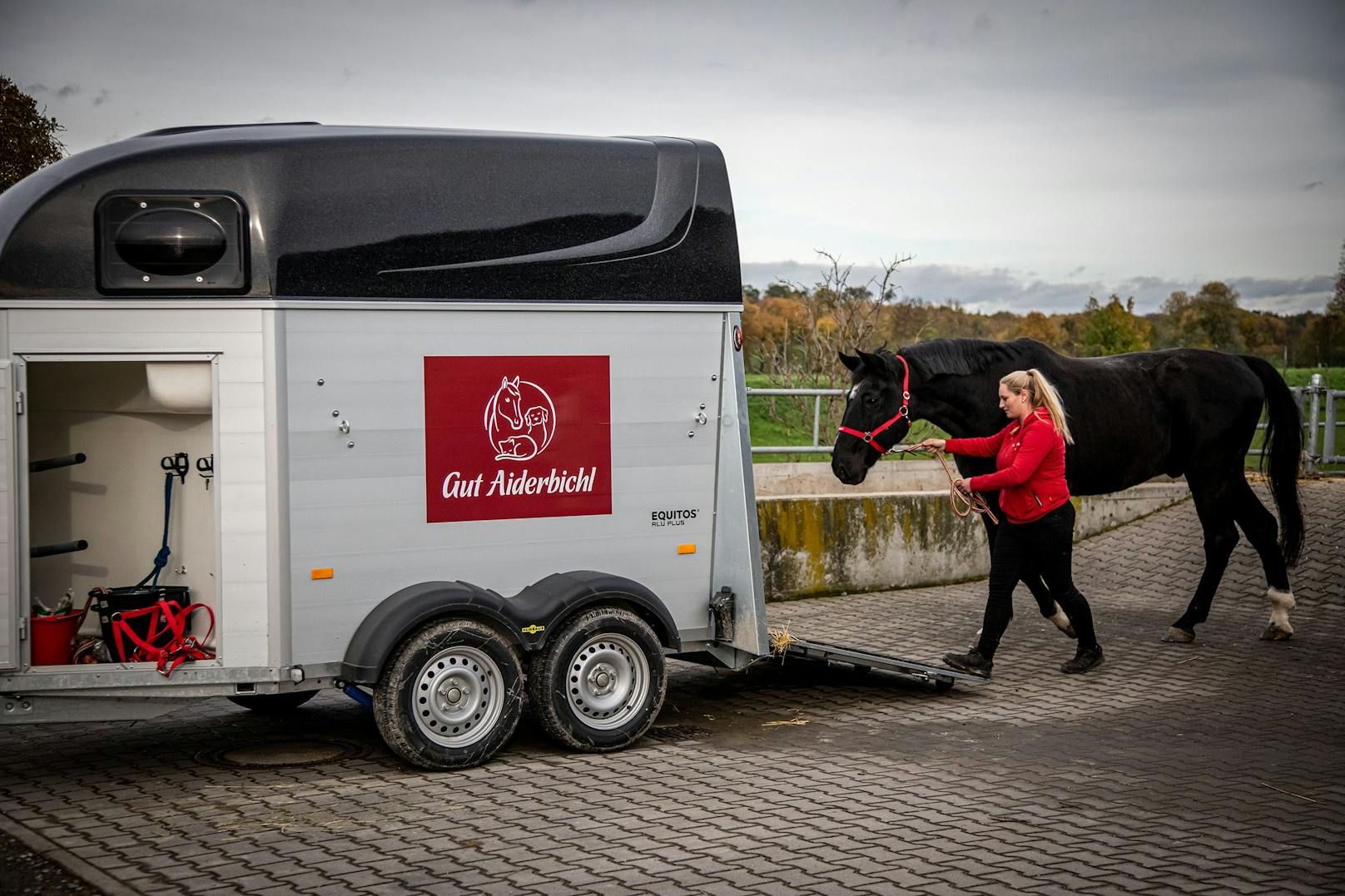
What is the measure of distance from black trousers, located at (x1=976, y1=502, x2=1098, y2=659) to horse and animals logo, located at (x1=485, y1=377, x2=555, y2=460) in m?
3.43

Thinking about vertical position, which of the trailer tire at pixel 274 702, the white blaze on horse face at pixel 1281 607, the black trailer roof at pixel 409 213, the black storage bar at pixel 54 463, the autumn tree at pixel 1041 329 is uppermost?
the autumn tree at pixel 1041 329

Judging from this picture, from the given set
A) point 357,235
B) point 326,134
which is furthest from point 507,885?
point 326,134

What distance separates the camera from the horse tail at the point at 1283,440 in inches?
428

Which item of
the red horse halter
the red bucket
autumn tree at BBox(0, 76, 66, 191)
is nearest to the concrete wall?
the red horse halter

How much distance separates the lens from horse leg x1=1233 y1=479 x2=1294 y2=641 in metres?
10.3

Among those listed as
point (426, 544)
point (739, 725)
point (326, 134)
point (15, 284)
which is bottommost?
point (739, 725)

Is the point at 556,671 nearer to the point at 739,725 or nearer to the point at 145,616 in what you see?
the point at 739,725

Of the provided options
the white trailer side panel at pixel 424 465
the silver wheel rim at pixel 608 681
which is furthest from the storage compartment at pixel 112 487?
the silver wheel rim at pixel 608 681

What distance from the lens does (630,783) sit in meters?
6.42

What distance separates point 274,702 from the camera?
795 cm

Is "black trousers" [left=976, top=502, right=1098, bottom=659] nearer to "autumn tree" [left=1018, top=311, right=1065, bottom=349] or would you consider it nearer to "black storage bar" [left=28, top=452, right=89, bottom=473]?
"black storage bar" [left=28, top=452, right=89, bottom=473]

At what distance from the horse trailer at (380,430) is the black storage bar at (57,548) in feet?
0.07

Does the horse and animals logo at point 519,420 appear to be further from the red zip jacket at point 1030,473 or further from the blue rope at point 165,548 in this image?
the red zip jacket at point 1030,473

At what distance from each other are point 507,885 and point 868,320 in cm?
1311
